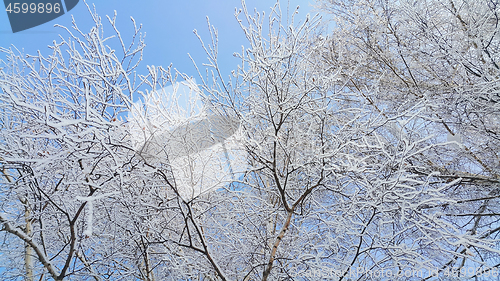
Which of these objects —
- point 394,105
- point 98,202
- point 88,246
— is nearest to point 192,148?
point 98,202

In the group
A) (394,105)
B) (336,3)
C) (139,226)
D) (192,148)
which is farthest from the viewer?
(336,3)

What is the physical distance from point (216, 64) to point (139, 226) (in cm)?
201

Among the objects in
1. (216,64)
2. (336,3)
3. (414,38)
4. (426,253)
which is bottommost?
(426,253)

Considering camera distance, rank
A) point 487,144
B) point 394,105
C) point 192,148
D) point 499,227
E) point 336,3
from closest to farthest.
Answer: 1. point 192,148
2. point 487,144
3. point 499,227
4. point 394,105
5. point 336,3

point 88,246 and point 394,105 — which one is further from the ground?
point 394,105

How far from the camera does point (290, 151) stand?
2840 mm

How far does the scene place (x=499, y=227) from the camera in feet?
12.4

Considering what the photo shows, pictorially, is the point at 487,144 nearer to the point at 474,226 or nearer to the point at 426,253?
the point at 474,226

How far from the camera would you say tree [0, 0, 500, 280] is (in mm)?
2357

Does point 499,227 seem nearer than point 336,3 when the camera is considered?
Yes

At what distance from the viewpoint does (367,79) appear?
474 cm

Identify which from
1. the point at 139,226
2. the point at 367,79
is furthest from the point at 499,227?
the point at 139,226

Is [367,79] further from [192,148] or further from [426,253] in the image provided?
[192,148]

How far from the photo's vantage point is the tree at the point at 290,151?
7.73 ft
